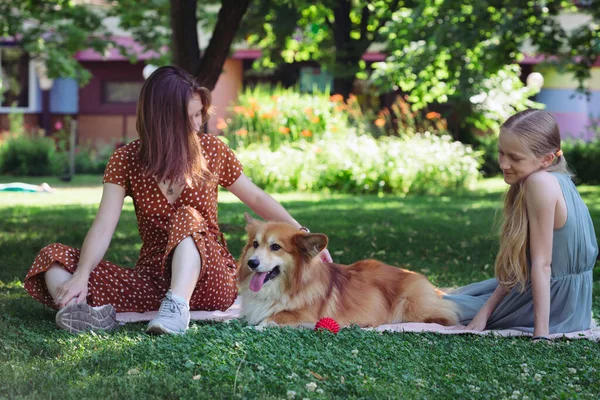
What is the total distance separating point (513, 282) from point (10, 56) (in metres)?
23.8

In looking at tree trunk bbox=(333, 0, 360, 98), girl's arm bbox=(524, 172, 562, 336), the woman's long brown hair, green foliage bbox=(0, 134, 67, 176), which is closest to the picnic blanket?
girl's arm bbox=(524, 172, 562, 336)

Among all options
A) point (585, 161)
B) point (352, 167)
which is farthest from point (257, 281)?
point (585, 161)

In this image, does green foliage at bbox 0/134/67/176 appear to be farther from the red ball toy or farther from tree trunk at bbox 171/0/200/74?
the red ball toy

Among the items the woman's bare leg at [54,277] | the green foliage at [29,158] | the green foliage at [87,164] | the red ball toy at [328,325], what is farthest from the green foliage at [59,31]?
the red ball toy at [328,325]

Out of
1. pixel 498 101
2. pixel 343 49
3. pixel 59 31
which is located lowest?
pixel 498 101

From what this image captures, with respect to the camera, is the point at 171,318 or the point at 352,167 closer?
the point at 171,318

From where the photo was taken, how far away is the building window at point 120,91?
84.9 ft

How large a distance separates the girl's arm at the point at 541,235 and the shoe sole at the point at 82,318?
2456 mm

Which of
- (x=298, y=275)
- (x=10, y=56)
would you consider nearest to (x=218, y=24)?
(x=298, y=275)

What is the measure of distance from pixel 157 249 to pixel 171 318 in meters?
0.76

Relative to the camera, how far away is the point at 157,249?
5.16 m

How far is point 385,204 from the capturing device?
509 inches

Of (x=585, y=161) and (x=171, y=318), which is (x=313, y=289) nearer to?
(x=171, y=318)

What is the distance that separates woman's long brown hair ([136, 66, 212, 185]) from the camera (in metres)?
4.82
